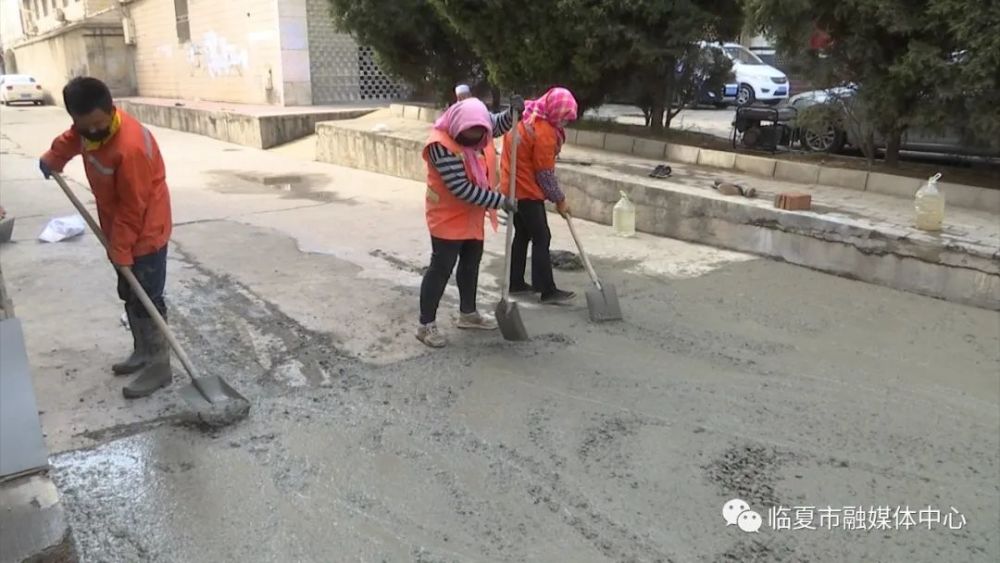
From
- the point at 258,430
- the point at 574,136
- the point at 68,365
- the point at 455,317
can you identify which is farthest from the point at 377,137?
the point at 258,430

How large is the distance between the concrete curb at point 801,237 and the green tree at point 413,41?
441 cm

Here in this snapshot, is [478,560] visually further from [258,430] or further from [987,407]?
[987,407]

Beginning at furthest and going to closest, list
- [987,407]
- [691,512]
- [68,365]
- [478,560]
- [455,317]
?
[455,317] → [68,365] → [987,407] → [691,512] → [478,560]

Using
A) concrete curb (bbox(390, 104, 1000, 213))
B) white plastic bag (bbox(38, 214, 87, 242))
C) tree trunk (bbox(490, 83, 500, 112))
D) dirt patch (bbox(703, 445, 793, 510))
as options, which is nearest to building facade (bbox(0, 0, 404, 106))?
tree trunk (bbox(490, 83, 500, 112))

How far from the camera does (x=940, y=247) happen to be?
504 cm

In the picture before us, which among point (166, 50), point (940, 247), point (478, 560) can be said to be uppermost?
point (166, 50)

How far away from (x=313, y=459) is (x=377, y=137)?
27.5ft

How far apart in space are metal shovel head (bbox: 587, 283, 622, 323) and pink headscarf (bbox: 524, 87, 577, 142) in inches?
40.3

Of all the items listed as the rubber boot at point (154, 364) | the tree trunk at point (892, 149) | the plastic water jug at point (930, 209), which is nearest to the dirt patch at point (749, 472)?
the rubber boot at point (154, 364)

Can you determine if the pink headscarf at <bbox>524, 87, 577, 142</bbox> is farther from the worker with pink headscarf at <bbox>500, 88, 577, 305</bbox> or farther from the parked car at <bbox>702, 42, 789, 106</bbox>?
the parked car at <bbox>702, 42, 789, 106</bbox>

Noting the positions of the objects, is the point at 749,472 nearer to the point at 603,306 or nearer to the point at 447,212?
the point at 603,306

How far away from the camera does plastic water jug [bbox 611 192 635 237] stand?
6.86 meters

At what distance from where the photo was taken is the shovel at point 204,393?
124 inches

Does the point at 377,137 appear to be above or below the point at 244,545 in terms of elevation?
above
